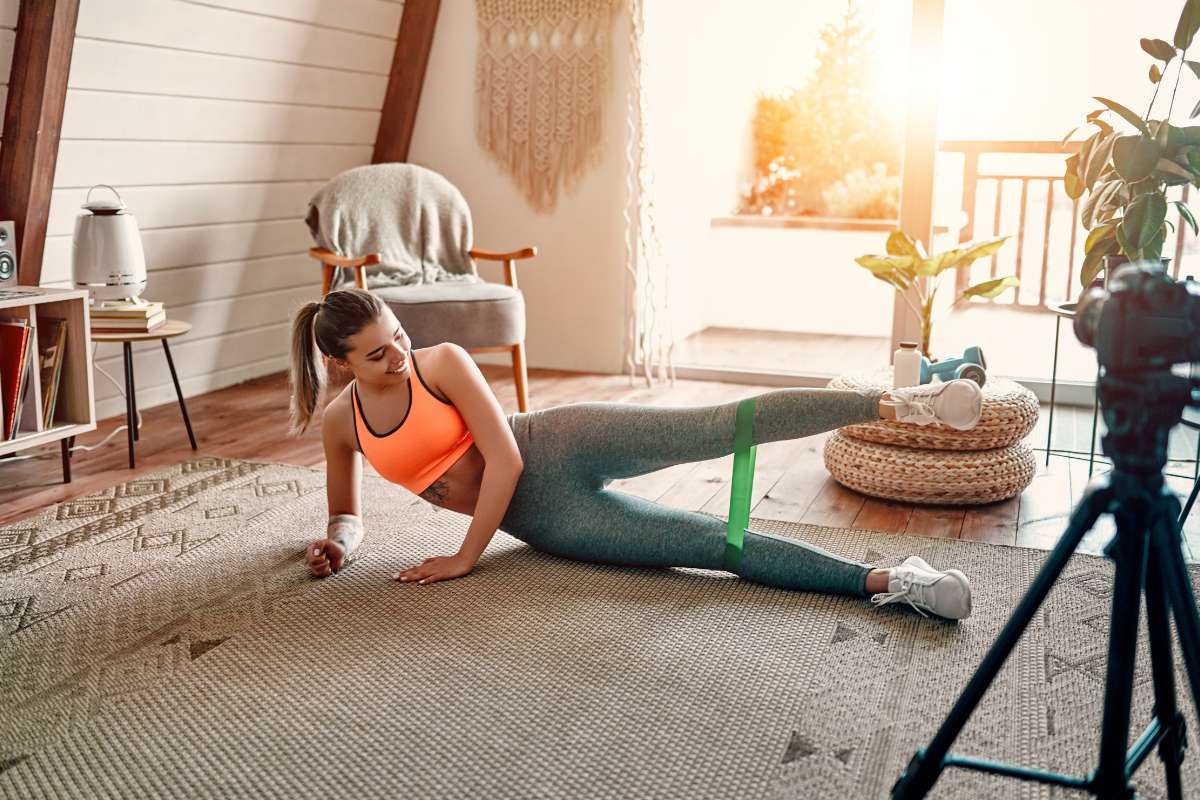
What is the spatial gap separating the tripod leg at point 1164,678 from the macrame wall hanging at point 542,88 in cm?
340

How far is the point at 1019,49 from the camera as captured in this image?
3.78 meters

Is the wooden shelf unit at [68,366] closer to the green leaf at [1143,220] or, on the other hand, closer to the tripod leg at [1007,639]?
the tripod leg at [1007,639]

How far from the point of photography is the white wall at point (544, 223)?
4.39 metres

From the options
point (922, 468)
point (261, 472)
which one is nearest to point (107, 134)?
point (261, 472)

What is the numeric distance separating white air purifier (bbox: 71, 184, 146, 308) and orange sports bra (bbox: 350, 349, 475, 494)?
130 cm

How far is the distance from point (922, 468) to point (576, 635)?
117 centimetres

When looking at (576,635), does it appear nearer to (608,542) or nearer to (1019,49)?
(608,542)

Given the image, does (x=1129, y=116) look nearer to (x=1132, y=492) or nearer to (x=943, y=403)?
(x=943, y=403)

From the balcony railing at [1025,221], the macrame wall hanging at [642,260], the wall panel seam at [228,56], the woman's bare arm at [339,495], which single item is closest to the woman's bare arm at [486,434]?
the woman's bare arm at [339,495]

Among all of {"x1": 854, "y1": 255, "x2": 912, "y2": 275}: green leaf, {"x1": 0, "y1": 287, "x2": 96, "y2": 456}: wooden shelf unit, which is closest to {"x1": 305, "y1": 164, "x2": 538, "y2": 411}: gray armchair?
{"x1": 0, "y1": 287, "x2": 96, "y2": 456}: wooden shelf unit

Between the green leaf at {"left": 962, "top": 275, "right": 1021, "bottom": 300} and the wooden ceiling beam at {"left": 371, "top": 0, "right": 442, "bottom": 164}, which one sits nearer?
the green leaf at {"left": 962, "top": 275, "right": 1021, "bottom": 300}

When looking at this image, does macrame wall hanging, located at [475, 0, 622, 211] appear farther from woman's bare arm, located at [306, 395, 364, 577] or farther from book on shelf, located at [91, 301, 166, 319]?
woman's bare arm, located at [306, 395, 364, 577]

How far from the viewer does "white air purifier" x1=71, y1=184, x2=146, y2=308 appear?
3057 millimetres

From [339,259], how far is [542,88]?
1227 millimetres
